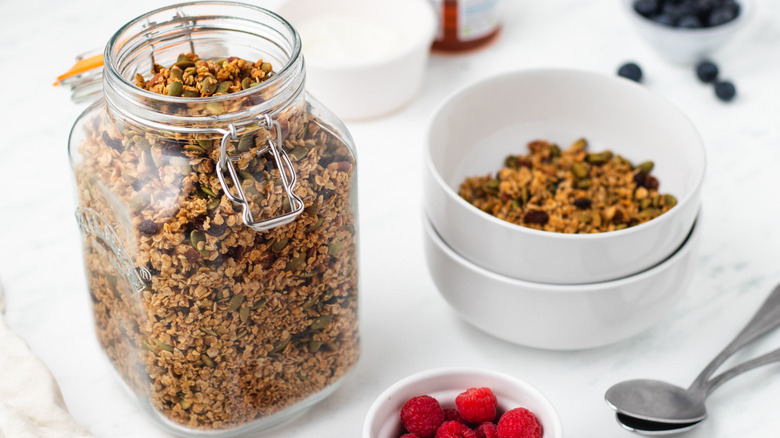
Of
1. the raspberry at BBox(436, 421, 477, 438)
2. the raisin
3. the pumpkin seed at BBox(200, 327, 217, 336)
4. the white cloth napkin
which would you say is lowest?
the white cloth napkin

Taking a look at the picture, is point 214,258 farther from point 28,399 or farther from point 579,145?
point 579,145

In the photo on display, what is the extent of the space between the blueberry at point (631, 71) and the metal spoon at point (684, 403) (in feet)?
2.02

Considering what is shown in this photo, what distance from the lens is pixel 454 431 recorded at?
2.51ft

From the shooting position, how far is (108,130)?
77 cm

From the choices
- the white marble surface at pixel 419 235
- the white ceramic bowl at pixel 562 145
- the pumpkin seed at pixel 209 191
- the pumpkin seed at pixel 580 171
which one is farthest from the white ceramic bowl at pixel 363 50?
the pumpkin seed at pixel 209 191

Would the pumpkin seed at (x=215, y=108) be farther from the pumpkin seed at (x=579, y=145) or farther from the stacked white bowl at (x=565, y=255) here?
the pumpkin seed at (x=579, y=145)

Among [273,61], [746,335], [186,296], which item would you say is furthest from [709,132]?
[186,296]

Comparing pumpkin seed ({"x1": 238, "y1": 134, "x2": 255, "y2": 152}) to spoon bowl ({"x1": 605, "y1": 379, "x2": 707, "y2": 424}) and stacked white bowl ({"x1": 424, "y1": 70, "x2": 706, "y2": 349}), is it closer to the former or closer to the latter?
stacked white bowl ({"x1": 424, "y1": 70, "x2": 706, "y2": 349})

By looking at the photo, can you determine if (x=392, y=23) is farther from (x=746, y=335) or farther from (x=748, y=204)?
(x=746, y=335)

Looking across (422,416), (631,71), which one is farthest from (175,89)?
(631,71)

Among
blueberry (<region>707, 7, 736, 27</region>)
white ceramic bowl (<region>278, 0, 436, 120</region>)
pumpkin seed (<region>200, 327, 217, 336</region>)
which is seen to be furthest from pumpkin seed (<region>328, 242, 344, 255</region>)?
blueberry (<region>707, 7, 736, 27</region>)

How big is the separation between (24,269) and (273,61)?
49 cm

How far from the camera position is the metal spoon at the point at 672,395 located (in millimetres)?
865

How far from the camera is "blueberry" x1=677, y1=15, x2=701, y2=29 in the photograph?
139 centimetres
